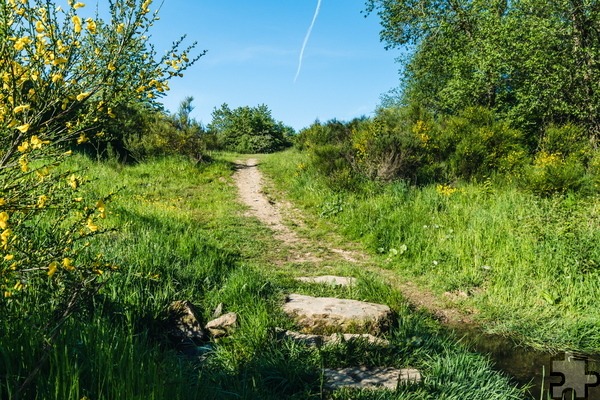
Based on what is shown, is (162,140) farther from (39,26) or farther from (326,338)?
(39,26)

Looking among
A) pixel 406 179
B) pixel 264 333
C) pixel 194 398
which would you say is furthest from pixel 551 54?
pixel 194 398

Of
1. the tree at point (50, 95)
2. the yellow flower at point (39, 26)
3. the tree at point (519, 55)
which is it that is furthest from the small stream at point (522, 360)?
the tree at point (519, 55)

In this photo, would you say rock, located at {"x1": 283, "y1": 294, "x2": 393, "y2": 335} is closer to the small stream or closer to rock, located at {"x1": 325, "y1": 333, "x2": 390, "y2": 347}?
rock, located at {"x1": 325, "y1": 333, "x2": 390, "y2": 347}

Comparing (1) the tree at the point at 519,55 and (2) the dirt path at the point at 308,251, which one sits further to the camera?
(1) the tree at the point at 519,55

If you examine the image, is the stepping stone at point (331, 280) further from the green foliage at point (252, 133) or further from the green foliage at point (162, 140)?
the green foliage at point (252, 133)

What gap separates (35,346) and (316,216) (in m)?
8.60

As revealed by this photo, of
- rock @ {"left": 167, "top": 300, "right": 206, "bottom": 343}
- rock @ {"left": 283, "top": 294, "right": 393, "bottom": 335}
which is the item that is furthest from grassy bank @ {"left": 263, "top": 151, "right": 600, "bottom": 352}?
rock @ {"left": 167, "top": 300, "right": 206, "bottom": 343}

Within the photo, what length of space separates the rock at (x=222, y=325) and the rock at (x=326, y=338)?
508 mm

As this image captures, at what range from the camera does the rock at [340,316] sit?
4.71 meters

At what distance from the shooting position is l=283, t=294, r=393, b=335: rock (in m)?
4.71

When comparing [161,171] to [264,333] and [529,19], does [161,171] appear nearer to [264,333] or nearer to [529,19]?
[264,333]

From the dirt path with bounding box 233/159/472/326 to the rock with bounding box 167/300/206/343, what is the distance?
322 cm

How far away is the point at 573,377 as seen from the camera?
4.37 m

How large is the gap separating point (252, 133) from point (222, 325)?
90.7 ft
